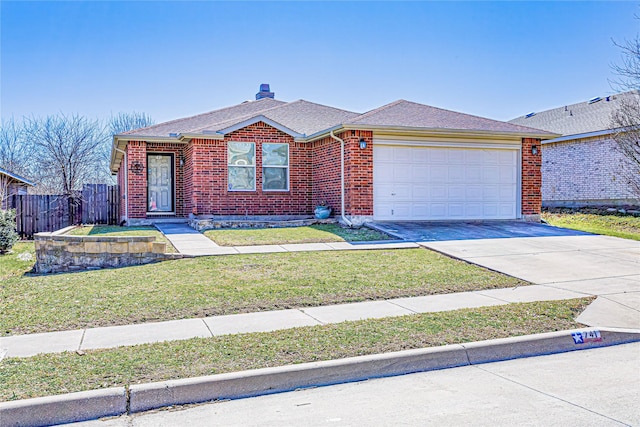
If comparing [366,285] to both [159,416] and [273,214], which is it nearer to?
[159,416]

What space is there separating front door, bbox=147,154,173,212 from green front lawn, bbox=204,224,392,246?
523 centimetres

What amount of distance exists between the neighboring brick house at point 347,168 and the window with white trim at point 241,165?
0.10 ft

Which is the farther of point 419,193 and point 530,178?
point 530,178

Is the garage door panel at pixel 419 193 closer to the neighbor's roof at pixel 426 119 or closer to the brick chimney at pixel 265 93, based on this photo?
the neighbor's roof at pixel 426 119

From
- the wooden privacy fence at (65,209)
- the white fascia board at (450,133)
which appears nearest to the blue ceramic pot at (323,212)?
the white fascia board at (450,133)

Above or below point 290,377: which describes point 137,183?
above

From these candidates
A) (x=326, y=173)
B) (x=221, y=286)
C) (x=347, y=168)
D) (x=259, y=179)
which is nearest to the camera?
(x=221, y=286)

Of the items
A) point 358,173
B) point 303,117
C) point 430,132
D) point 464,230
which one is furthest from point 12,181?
point 464,230

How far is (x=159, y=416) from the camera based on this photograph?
442 centimetres

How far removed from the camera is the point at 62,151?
28.1 metres

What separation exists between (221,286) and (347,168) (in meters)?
7.70

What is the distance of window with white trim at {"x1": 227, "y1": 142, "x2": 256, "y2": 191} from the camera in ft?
56.4

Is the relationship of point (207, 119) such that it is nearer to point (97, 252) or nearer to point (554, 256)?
point (97, 252)

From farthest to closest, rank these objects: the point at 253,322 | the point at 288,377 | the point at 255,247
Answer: the point at 255,247 < the point at 253,322 < the point at 288,377
